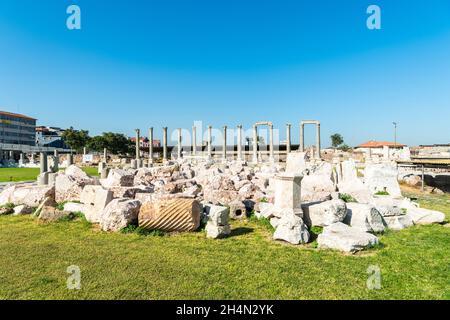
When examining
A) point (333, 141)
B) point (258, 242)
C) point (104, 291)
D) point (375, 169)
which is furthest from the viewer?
point (333, 141)

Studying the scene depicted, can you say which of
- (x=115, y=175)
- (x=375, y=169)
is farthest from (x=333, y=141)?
(x=115, y=175)

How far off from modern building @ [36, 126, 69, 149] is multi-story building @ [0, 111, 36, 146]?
20.7 ft

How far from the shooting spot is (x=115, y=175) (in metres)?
10.8

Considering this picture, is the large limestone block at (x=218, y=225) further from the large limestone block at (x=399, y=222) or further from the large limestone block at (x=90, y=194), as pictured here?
the large limestone block at (x=399, y=222)

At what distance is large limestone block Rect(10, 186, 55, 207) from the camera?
9945 mm

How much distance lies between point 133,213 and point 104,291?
134 inches

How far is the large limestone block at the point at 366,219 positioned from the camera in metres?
7.01

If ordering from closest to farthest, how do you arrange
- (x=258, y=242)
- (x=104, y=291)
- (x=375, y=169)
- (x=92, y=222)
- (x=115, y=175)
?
(x=104, y=291) → (x=258, y=242) → (x=92, y=222) → (x=115, y=175) → (x=375, y=169)

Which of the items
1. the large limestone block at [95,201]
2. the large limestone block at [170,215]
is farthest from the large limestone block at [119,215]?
the large limestone block at [95,201]

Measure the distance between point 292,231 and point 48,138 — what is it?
4389 inches

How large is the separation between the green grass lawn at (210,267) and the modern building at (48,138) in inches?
3936

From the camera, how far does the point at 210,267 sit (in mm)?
4898

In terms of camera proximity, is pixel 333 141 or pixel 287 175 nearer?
pixel 287 175
